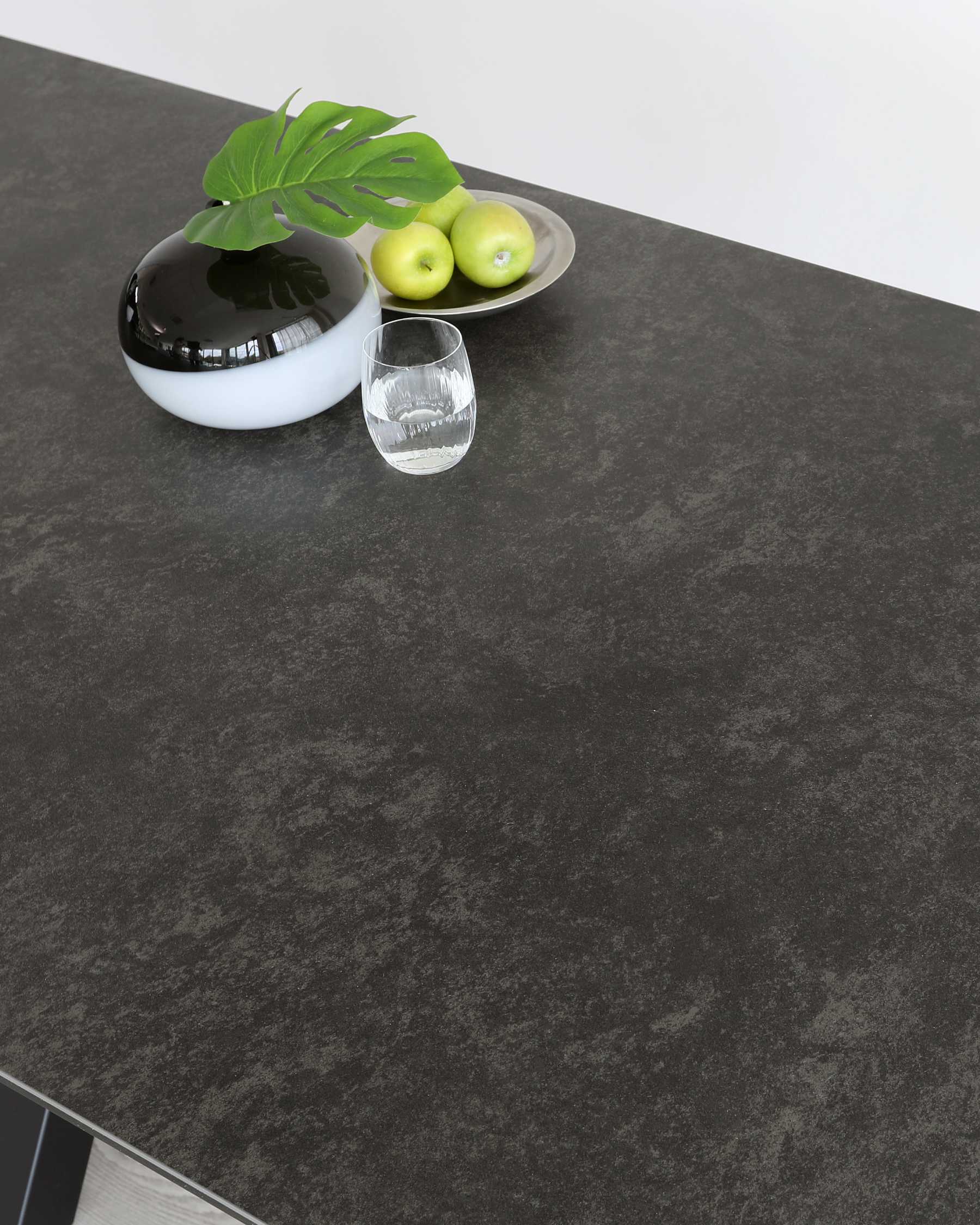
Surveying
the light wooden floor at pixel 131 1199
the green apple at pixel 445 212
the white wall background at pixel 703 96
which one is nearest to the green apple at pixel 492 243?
the green apple at pixel 445 212

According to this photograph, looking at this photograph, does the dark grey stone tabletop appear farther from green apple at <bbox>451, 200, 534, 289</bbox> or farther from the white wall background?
the white wall background

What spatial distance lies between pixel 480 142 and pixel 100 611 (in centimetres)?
263

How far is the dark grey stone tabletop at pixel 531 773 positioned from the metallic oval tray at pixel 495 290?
0.11ft

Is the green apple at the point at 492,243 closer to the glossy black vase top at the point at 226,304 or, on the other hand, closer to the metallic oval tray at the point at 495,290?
the metallic oval tray at the point at 495,290

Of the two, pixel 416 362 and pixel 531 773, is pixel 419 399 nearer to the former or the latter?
pixel 416 362

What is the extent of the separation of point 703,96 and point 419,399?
219 centimetres

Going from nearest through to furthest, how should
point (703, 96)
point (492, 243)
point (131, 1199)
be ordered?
1. point (492, 243)
2. point (131, 1199)
3. point (703, 96)

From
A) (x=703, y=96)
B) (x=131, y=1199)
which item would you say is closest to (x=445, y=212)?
(x=131, y=1199)

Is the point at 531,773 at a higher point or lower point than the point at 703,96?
higher

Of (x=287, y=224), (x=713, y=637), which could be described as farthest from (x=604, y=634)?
(x=287, y=224)

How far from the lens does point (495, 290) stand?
3.75 feet

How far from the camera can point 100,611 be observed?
35.6 inches

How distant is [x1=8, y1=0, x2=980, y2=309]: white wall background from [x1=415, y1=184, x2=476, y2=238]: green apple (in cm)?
188

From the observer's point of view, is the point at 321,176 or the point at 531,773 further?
the point at 321,176
